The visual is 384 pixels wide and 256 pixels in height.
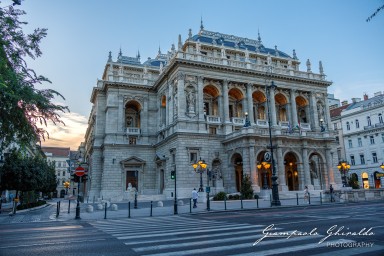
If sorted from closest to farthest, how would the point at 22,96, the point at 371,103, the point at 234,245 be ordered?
the point at 234,245 < the point at 22,96 < the point at 371,103

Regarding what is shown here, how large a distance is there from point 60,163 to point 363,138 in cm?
11203

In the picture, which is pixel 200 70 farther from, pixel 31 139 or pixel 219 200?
pixel 31 139

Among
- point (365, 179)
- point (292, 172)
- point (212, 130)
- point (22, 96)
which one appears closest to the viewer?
point (22, 96)

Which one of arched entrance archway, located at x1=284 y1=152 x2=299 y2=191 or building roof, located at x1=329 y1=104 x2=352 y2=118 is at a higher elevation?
building roof, located at x1=329 y1=104 x2=352 y2=118

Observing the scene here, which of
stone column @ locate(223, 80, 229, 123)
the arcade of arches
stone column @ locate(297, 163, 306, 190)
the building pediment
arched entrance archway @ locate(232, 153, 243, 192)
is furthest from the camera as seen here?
the building pediment

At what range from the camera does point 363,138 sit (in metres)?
57.8

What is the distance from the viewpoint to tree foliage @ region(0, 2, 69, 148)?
12863mm

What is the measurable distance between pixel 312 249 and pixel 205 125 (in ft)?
110

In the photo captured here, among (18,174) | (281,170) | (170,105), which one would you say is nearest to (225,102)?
(170,105)

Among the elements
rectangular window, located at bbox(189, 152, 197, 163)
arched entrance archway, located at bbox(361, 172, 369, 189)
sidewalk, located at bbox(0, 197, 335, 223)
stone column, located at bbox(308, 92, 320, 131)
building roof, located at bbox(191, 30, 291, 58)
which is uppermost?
building roof, located at bbox(191, 30, 291, 58)

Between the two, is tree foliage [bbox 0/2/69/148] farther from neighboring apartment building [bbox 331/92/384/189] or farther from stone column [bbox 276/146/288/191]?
neighboring apartment building [bbox 331/92/384/189]

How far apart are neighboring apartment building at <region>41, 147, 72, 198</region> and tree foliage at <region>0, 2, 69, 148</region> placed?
113 m

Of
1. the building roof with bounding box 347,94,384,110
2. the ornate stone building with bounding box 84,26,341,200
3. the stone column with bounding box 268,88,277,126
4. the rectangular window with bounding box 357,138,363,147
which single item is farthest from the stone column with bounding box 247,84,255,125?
the rectangular window with bounding box 357,138,363,147

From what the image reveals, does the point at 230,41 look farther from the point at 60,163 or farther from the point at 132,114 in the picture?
the point at 60,163
